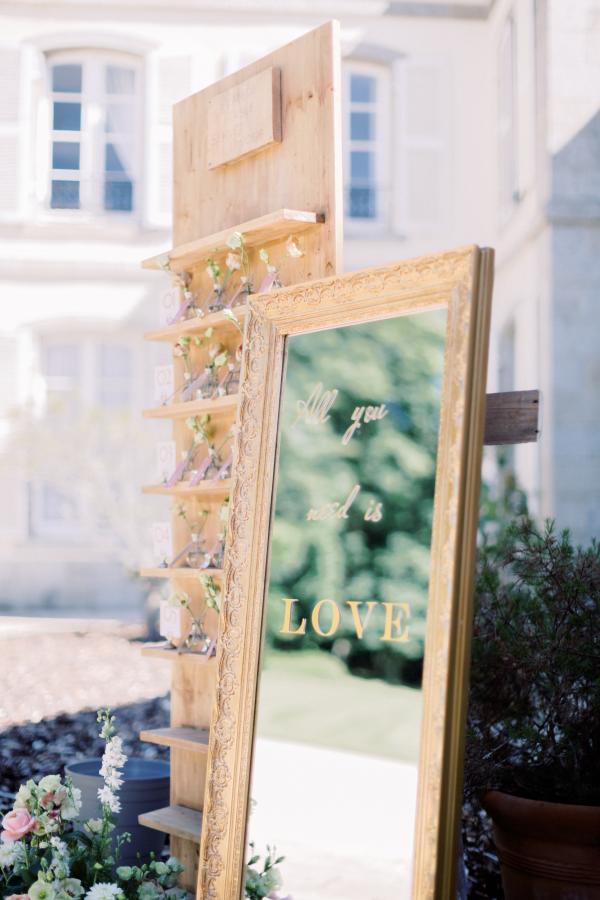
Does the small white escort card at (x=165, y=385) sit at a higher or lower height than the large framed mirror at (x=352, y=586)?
higher

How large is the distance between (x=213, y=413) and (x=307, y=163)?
0.72 m

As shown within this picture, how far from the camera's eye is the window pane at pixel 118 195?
985 cm

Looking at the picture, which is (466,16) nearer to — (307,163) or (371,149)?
(371,149)

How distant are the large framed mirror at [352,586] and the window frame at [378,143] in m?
7.66

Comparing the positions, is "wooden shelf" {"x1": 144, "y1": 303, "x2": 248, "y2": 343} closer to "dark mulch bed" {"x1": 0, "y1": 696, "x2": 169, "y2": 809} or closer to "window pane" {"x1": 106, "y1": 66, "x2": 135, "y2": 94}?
"dark mulch bed" {"x1": 0, "y1": 696, "x2": 169, "y2": 809}

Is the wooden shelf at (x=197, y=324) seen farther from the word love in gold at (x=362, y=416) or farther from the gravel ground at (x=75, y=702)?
the gravel ground at (x=75, y=702)

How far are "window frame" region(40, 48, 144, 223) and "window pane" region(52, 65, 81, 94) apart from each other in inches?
1.5

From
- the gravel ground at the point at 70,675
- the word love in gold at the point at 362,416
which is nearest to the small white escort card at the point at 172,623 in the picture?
the word love in gold at the point at 362,416

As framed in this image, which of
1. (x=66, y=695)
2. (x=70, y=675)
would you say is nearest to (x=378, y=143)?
(x=70, y=675)

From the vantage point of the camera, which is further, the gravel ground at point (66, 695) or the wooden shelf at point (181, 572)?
the gravel ground at point (66, 695)

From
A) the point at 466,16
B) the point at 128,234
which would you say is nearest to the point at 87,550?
the point at 128,234

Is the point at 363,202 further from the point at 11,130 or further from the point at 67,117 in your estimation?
the point at 11,130

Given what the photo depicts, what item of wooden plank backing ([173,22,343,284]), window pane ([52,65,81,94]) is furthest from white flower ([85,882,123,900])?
window pane ([52,65,81,94])

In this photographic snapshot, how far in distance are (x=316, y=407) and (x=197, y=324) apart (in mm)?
647
